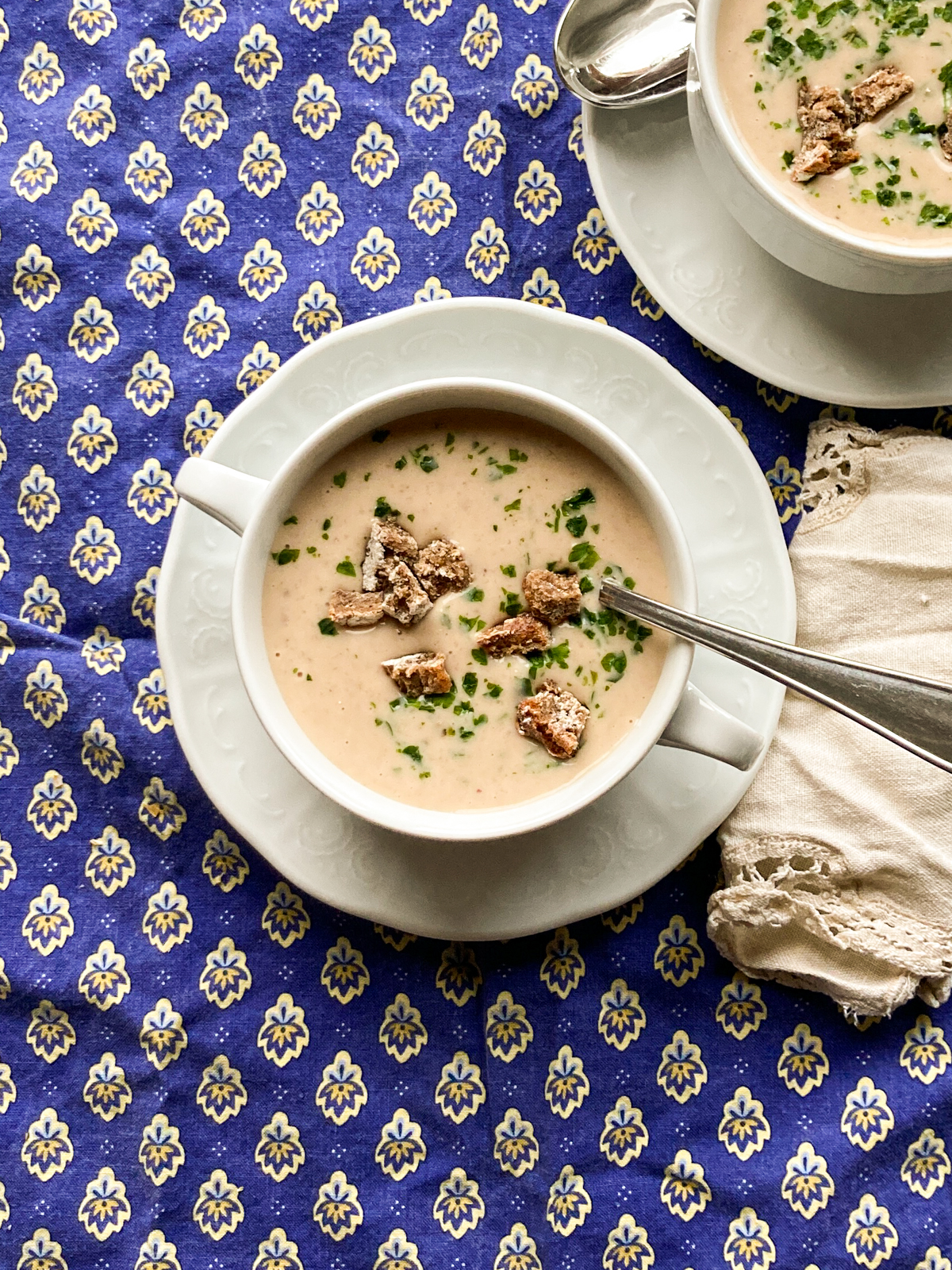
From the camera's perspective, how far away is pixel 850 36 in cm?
177

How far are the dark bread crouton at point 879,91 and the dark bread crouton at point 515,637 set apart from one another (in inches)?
37.4

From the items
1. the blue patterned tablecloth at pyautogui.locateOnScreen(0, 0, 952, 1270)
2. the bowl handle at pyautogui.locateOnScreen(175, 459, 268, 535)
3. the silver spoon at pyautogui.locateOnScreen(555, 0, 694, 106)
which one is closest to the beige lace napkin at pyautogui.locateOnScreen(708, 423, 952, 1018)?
the blue patterned tablecloth at pyautogui.locateOnScreen(0, 0, 952, 1270)

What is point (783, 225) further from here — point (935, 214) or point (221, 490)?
point (221, 490)

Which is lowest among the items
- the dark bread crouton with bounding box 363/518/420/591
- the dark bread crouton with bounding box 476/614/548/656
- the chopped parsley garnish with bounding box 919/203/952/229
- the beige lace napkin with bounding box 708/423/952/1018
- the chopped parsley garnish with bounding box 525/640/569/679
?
the beige lace napkin with bounding box 708/423/952/1018

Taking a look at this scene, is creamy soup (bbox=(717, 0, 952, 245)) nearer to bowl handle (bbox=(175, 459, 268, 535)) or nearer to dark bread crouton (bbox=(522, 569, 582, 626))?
dark bread crouton (bbox=(522, 569, 582, 626))

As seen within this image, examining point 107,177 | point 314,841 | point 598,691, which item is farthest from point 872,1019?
point 107,177

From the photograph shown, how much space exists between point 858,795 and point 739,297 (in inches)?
35.5

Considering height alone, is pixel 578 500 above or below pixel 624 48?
below

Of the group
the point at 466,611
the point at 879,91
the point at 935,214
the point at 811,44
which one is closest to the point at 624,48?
the point at 811,44

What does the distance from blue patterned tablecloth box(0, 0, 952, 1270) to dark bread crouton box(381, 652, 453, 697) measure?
2.12 feet

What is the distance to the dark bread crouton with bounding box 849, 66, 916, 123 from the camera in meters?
1.74

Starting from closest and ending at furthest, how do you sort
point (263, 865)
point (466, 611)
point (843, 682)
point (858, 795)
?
point (843, 682) → point (466, 611) → point (858, 795) → point (263, 865)

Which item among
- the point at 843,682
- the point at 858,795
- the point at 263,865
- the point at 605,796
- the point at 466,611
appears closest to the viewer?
the point at 843,682

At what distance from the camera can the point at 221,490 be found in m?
1.68
